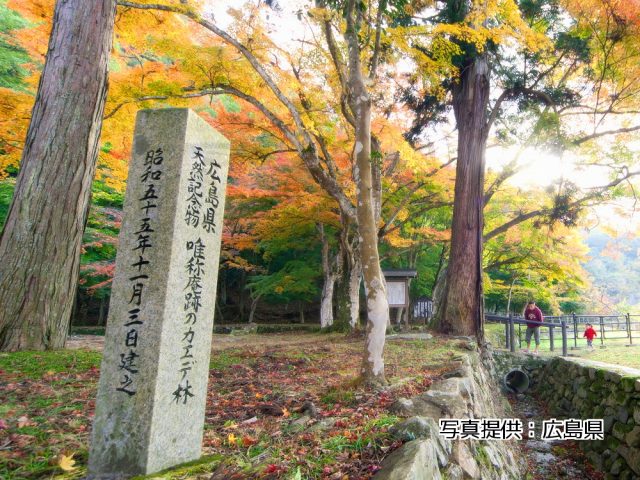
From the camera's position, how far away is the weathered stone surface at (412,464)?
6.36 ft

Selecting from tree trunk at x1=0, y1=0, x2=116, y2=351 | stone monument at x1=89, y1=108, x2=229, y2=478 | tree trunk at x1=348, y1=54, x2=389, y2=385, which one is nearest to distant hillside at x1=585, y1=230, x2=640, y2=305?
tree trunk at x1=348, y1=54, x2=389, y2=385

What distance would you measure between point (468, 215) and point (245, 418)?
26.9 feet

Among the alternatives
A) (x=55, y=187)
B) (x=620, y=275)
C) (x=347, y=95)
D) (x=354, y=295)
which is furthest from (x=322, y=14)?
(x=620, y=275)

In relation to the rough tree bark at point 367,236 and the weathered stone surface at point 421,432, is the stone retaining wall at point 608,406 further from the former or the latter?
the weathered stone surface at point 421,432

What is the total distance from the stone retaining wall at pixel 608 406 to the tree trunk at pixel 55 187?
26.2 ft

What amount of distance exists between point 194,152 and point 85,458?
6.67ft

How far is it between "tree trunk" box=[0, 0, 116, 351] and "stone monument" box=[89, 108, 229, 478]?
3.82m

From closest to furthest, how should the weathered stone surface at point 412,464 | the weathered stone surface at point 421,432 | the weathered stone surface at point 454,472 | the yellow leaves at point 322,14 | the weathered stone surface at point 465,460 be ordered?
the weathered stone surface at point 412,464 < the weathered stone surface at point 421,432 < the weathered stone surface at point 454,472 < the weathered stone surface at point 465,460 < the yellow leaves at point 322,14

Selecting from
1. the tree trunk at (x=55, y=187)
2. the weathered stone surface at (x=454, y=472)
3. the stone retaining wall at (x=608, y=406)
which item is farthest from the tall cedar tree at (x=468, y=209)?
the tree trunk at (x=55, y=187)

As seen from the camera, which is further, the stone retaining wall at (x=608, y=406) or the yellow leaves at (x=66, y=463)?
the stone retaining wall at (x=608, y=406)

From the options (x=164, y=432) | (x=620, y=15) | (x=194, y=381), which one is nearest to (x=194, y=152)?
(x=194, y=381)

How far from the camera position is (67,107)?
217 inches

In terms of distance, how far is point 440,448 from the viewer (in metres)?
2.66

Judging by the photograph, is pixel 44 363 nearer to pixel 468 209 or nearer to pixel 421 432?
pixel 421 432
